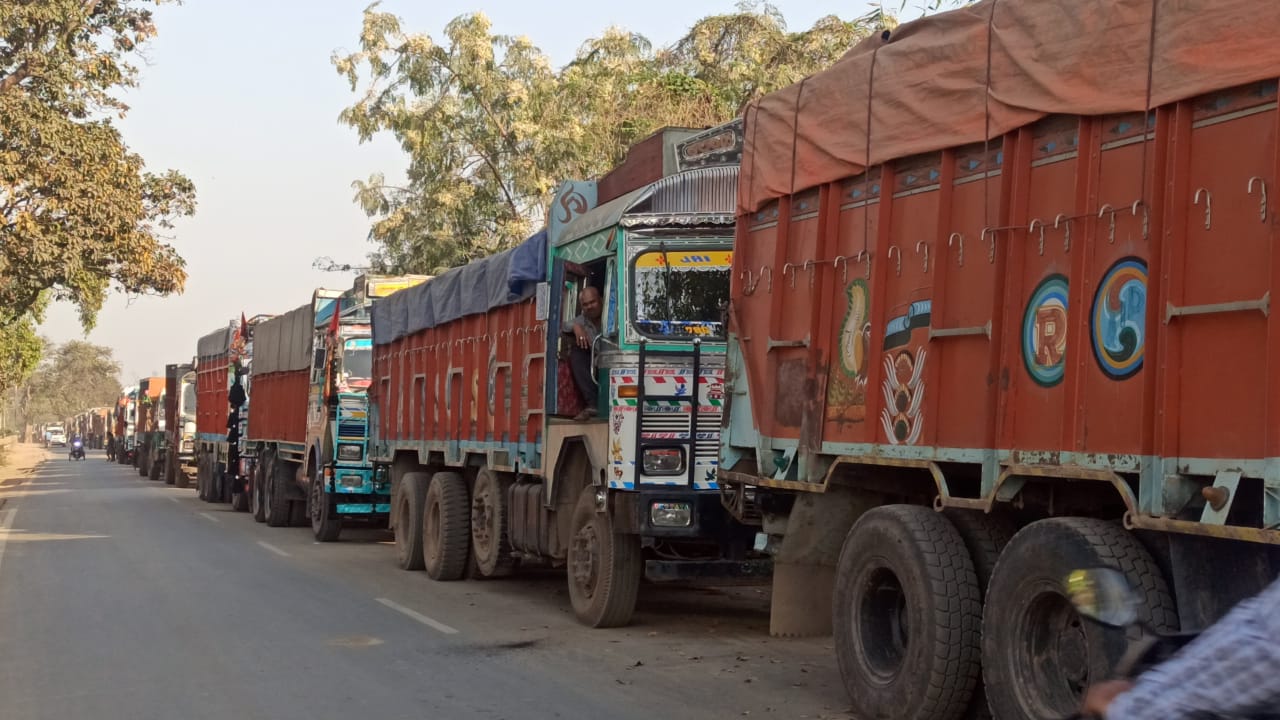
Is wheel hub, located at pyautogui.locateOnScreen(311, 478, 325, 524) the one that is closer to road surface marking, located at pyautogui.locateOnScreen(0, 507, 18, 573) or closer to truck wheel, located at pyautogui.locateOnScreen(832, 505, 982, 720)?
road surface marking, located at pyautogui.locateOnScreen(0, 507, 18, 573)

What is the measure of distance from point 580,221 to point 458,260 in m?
19.0

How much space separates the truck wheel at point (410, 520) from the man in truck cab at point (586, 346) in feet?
17.7

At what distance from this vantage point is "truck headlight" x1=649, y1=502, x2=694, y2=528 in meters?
9.59

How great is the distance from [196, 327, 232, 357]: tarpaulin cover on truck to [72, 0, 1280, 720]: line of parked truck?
22.0 metres

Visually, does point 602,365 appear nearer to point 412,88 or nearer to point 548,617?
point 548,617

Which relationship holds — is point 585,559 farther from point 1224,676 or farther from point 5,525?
point 5,525

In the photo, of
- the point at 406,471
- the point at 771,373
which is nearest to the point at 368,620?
the point at 771,373

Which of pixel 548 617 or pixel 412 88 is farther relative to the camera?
pixel 412 88

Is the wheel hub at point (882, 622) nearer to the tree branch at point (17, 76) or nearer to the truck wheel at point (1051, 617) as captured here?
the truck wheel at point (1051, 617)

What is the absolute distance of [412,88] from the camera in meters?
28.5

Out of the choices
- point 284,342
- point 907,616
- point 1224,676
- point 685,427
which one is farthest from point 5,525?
point 1224,676

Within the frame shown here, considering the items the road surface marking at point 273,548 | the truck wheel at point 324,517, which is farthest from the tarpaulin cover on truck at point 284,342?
the road surface marking at point 273,548

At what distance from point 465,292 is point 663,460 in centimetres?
519

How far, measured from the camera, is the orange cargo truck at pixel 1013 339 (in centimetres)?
487
